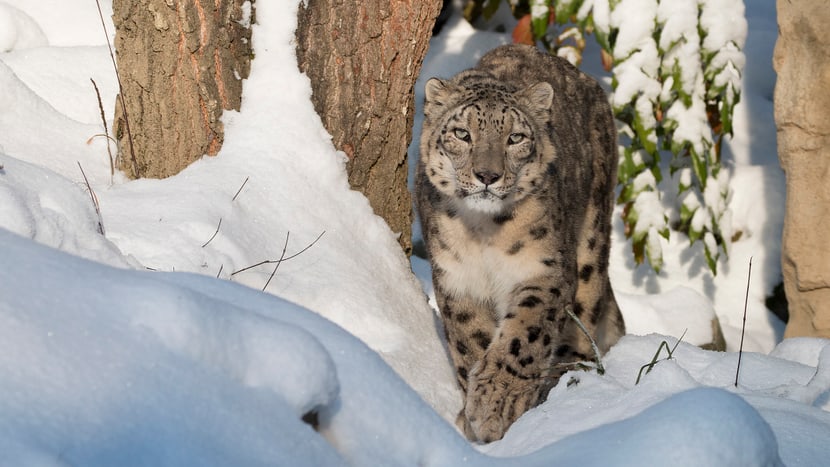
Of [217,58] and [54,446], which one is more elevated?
[54,446]

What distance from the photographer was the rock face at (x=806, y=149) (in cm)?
601

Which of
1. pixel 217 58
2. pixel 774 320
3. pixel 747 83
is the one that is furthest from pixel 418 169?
pixel 747 83

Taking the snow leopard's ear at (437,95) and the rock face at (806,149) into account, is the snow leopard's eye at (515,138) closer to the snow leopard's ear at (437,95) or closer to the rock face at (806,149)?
the snow leopard's ear at (437,95)

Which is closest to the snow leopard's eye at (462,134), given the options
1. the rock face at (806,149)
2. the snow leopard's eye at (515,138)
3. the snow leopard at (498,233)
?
the snow leopard at (498,233)

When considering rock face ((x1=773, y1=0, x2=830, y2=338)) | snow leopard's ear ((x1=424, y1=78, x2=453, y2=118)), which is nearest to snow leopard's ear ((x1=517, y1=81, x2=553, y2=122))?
snow leopard's ear ((x1=424, y1=78, x2=453, y2=118))

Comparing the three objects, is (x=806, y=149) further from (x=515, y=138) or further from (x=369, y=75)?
(x=369, y=75)

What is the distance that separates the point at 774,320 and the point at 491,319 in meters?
3.53

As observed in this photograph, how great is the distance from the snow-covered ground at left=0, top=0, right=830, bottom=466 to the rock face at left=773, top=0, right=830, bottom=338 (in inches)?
21.1

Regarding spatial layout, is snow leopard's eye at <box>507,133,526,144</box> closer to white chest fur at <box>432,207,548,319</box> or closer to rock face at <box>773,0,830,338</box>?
white chest fur at <box>432,207,548,319</box>

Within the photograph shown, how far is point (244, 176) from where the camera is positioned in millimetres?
4051

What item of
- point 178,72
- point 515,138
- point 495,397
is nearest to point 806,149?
point 515,138

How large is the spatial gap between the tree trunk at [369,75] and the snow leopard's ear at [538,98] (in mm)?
620

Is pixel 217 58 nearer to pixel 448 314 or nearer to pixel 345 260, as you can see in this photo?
pixel 345 260

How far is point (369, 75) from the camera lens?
14.3ft
